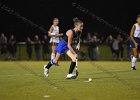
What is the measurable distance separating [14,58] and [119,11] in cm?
1141

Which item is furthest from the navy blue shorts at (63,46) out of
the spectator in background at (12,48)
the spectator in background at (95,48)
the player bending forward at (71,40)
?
the spectator in background at (12,48)

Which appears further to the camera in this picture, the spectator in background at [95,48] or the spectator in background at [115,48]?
the spectator in background at [115,48]

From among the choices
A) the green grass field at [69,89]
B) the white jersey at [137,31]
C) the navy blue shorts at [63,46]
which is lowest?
the green grass field at [69,89]

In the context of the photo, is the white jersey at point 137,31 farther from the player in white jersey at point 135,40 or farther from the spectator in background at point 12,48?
the spectator in background at point 12,48

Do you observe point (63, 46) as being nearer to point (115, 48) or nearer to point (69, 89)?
point (69, 89)

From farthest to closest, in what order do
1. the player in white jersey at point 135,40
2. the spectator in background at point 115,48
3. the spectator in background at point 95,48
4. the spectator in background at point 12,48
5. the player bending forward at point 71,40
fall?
the spectator in background at point 12,48, the spectator in background at point 115,48, the spectator in background at point 95,48, the player in white jersey at point 135,40, the player bending forward at point 71,40

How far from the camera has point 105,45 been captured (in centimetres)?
3438

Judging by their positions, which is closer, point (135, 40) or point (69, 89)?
point (69, 89)

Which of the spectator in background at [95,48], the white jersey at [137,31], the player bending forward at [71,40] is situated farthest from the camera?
the spectator in background at [95,48]

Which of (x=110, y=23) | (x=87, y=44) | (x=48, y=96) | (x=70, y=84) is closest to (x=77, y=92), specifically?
(x=48, y=96)

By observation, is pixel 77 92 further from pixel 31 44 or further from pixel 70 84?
pixel 31 44

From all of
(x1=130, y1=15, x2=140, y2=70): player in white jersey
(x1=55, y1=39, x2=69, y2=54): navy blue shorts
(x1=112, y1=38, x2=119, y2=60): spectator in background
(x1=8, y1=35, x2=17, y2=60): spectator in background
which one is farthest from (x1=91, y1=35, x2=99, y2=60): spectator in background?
(x1=55, y1=39, x2=69, y2=54): navy blue shorts

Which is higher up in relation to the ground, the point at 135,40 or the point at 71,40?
the point at 135,40

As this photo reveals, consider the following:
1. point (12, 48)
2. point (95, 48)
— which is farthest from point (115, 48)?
point (12, 48)
